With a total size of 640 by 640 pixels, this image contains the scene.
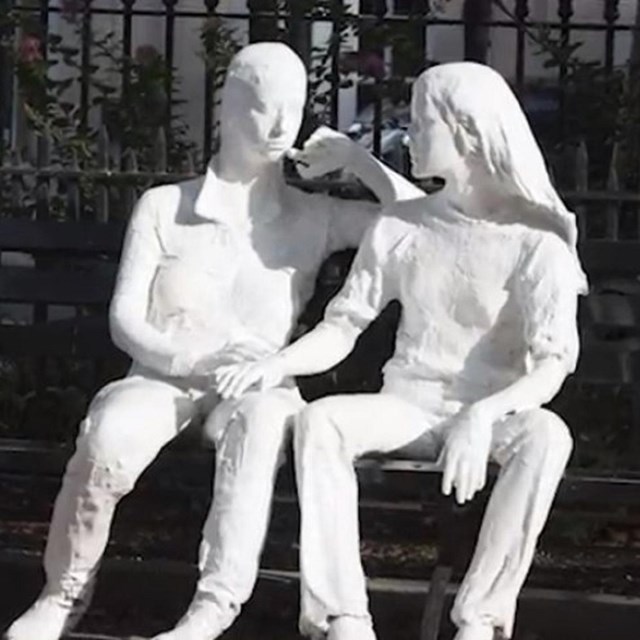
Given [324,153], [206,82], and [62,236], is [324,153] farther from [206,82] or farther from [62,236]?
[206,82]

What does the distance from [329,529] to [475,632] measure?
40 centimetres

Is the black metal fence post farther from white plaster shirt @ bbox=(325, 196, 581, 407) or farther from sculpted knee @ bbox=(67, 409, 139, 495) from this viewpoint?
sculpted knee @ bbox=(67, 409, 139, 495)

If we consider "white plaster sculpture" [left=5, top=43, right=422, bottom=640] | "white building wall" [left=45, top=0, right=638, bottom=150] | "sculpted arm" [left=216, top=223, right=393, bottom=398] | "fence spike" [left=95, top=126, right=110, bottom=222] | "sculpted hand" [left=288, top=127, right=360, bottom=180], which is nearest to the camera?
"white plaster sculpture" [left=5, top=43, right=422, bottom=640]

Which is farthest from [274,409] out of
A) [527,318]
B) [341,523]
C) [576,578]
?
[576,578]

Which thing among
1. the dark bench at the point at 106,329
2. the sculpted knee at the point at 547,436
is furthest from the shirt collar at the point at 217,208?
the sculpted knee at the point at 547,436

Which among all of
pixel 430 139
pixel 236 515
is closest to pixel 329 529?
pixel 236 515

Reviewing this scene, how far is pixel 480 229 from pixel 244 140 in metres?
0.66

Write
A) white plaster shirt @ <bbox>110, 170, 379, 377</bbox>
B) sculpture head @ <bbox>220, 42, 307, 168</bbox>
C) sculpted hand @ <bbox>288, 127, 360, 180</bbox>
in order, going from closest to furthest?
sculpture head @ <bbox>220, 42, 307, 168</bbox>, white plaster shirt @ <bbox>110, 170, 379, 377</bbox>, sculpted hand @ <bbox>288, 127, 360, 180</bbox>

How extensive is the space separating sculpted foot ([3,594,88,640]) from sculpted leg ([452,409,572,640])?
95cm

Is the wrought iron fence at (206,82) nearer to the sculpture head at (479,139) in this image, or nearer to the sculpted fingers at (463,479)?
the sculpture head at (479,139)

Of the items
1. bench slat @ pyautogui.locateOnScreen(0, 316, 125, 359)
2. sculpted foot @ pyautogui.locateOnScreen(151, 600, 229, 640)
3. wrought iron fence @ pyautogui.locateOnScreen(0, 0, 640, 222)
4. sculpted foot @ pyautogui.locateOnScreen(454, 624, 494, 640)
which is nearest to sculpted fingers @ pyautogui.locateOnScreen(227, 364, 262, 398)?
sculpted foot @ pyautogui.locateOnScreen(151, 600, 229, 640)

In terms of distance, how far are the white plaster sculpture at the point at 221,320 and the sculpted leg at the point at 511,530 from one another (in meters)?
0.50

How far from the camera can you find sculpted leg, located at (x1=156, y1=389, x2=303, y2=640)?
438 centimetres

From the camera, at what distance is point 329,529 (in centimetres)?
438
